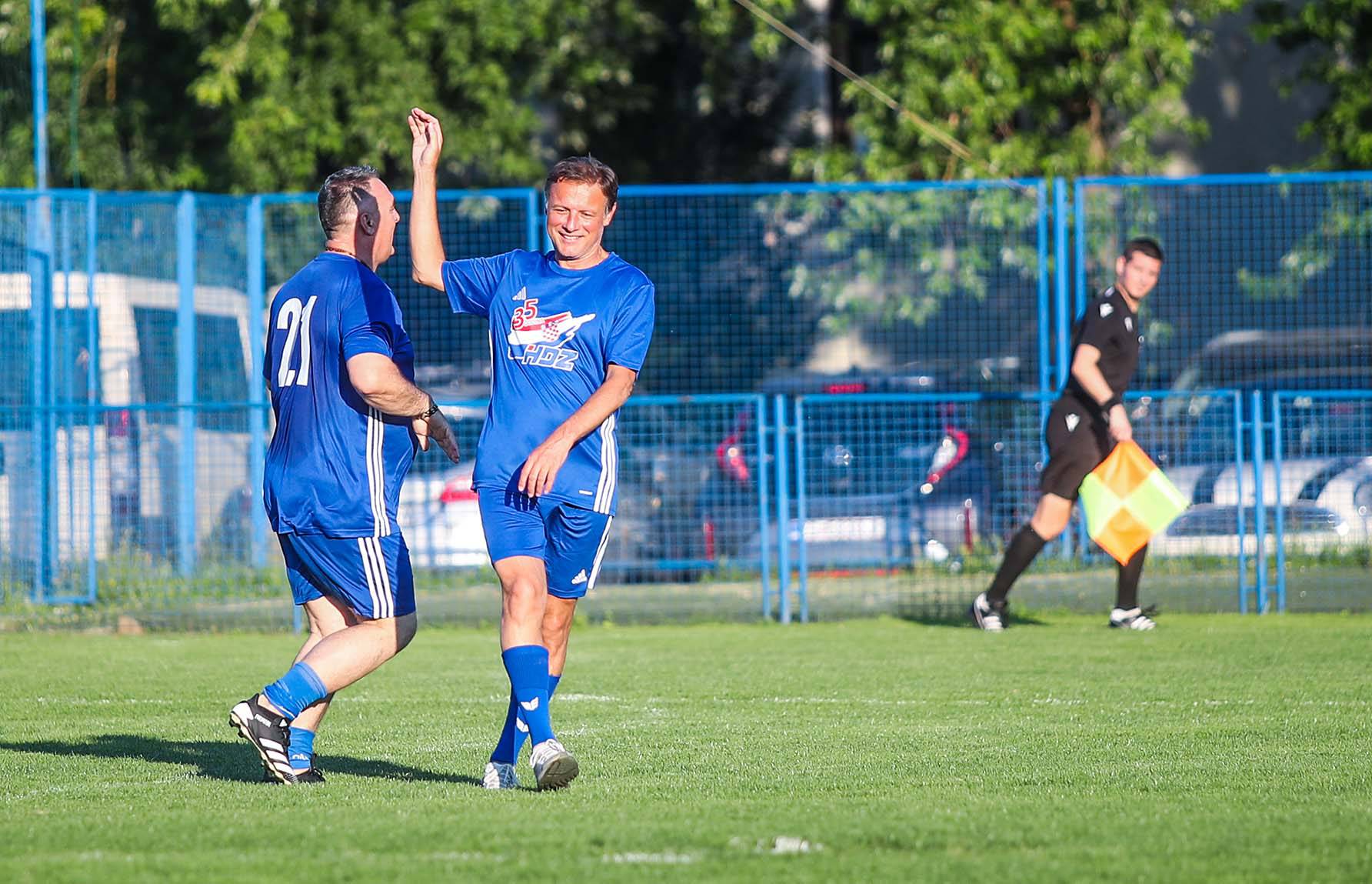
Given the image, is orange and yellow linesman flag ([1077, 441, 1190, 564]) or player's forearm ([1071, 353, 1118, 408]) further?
orange and yellow linesman flag ([1077, 441, 1190, 564])

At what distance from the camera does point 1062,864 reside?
3930mm

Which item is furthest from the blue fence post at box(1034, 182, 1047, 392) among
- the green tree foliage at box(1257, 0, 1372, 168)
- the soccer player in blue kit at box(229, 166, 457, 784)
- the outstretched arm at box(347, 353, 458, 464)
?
the soccer player in blue kit at box(229, 166, 457, 784)

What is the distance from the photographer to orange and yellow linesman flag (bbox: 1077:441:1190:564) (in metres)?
10.2

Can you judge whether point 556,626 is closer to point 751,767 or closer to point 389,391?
point 751,767

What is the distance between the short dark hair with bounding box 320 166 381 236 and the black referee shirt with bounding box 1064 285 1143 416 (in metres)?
5.66

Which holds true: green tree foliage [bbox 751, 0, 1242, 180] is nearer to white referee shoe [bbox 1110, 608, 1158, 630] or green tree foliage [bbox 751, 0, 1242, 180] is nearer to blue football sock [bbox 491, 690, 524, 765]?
white referee shoe [bbox 1110, 608, 1158, 630]

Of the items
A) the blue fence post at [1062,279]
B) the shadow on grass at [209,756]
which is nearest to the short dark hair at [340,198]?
the shadow on grass at [209,756]

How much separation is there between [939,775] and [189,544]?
713cm

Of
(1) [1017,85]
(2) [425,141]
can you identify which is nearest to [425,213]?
(2) [425,141]

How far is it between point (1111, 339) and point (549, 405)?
573cm

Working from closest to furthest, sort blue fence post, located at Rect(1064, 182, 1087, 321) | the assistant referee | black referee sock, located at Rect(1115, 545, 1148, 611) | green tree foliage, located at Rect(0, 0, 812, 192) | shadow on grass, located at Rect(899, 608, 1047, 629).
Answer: the assistant referee < black referee sock, located at Rect(1115, 545, 1148, 611) < shadow on grass, located at Rect(899, 608, 1047, 629) < blue fence post, located at Rect(1064, 182, 1087, 321) < green tree foliage, located at Rect(0, 0, 812, 192)

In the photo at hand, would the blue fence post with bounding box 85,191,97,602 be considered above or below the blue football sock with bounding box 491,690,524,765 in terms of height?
above

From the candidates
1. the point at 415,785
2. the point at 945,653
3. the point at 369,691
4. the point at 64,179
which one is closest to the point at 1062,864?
the point at 415,785

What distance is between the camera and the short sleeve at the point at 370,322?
5.32 m
